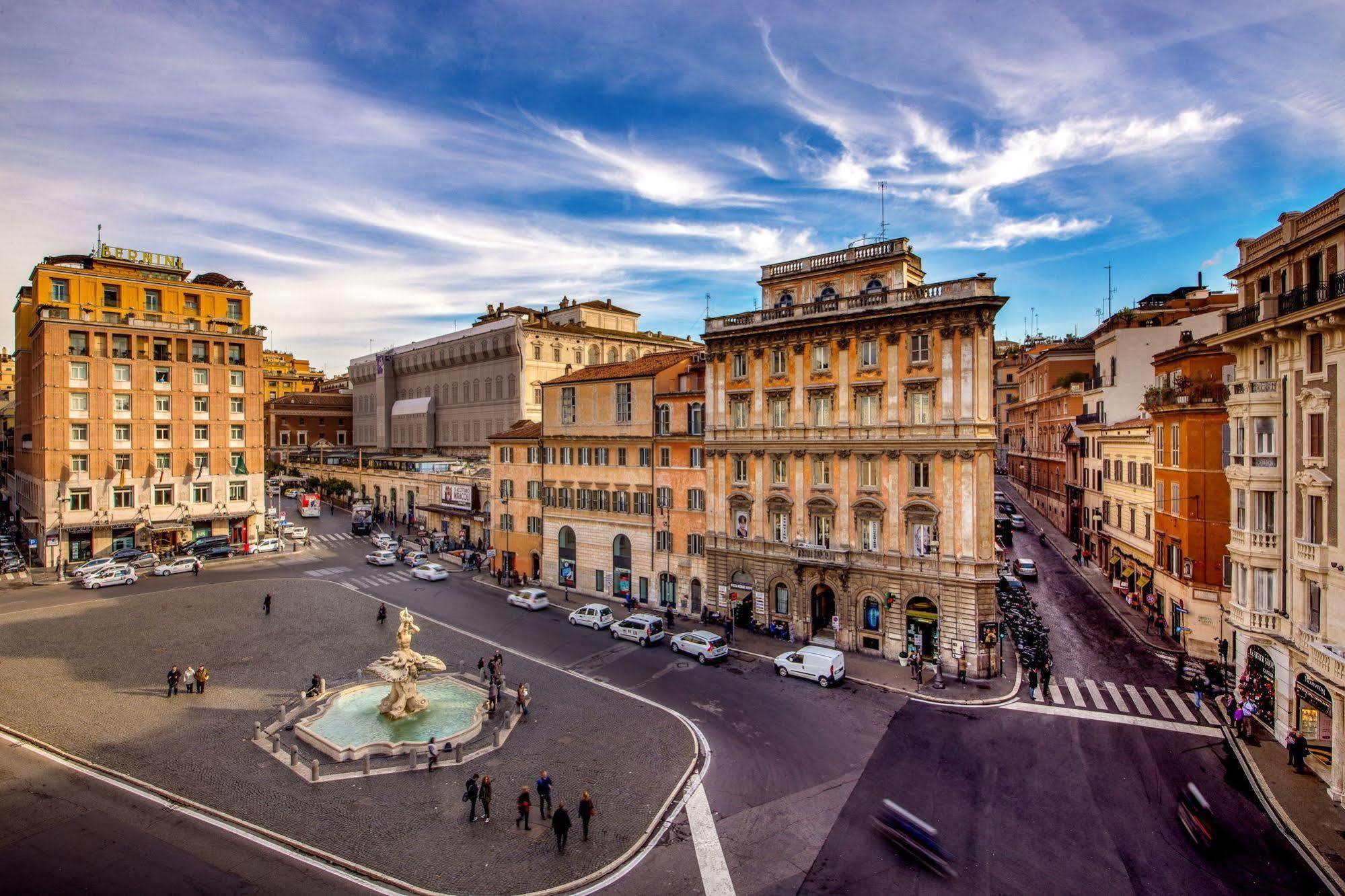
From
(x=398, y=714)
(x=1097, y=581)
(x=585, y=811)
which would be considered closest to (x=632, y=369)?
(x=398, y=714)

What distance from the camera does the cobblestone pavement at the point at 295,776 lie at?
19688 mm

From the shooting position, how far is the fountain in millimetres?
25891

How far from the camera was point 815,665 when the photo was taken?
32.8 meters

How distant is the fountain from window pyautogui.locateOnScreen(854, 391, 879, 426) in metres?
23.8

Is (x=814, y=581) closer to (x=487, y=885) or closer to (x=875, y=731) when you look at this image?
(x=875, y=731)

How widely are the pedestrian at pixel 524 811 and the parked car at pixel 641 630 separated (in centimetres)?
1820

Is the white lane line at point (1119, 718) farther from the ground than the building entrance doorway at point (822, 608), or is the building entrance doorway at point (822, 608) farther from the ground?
→ the building entrance doorway at point (822, 608)

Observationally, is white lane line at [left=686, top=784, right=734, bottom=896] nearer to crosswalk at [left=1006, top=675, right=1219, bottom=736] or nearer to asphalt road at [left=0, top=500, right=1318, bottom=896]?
asphalt road at [left=0, top=500, right=1318, bottom=896]

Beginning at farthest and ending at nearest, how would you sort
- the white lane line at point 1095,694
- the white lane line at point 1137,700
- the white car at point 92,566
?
the white car at point 92,566 → the white lane line at point 1095,694 → the white lane line at point 1137,700

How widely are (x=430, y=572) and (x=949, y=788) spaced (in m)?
44.6

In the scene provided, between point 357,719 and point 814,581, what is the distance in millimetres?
23933

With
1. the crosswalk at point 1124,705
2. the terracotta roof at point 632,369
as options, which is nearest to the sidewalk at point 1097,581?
the crosswalk at point 1124,705

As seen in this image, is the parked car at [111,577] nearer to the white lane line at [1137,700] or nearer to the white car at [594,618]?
the white car at [594,618]

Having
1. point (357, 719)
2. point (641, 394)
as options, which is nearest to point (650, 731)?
point (357, 719)
